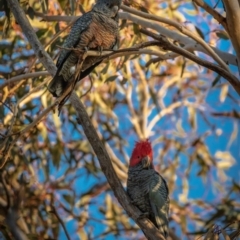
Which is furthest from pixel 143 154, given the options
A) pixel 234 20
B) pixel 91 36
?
pixel 234 20

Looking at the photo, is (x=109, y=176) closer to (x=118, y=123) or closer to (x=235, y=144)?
(x=118, y=123)

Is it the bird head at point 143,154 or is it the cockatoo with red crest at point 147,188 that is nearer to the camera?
the cockatoo with red crest at point 147,188

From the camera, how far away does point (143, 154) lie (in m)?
3.14

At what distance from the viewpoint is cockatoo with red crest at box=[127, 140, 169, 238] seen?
9.57 ft

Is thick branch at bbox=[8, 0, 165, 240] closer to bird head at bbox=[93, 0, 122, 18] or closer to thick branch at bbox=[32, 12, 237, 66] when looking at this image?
bird head at bbox=[93, 0, 122, 18]

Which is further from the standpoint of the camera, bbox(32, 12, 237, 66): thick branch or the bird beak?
the bird beak

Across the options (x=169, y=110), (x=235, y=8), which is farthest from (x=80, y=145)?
(x=235, y=8)

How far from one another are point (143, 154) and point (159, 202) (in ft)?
0.93

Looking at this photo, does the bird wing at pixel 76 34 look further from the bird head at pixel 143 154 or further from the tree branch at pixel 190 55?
the bird head at pixel 143 154

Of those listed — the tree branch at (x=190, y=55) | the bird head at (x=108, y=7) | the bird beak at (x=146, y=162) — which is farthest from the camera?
the bird beak at (x=146, y=162)

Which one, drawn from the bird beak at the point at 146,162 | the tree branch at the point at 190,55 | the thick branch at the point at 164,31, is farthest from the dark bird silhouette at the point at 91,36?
the bird beak at the point at 146,162

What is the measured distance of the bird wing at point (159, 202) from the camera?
2.91 metres

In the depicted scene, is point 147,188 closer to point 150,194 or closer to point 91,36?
point 150,194

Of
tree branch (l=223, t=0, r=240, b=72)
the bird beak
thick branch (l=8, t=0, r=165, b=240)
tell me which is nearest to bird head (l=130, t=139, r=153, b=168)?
the bird beak
